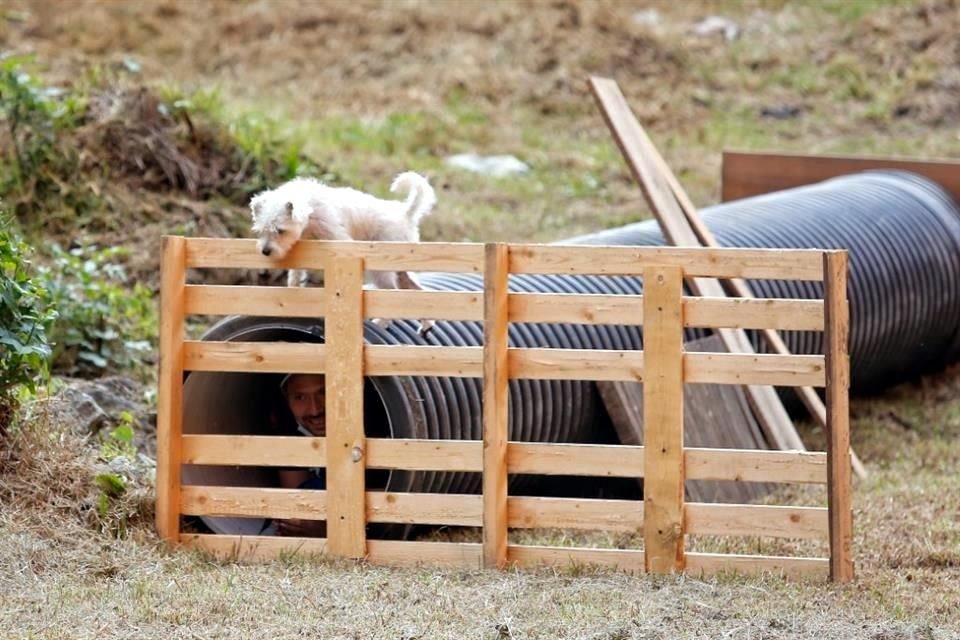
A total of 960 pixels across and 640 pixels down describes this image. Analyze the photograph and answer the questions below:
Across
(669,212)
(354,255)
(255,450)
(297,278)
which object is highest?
(354,255)

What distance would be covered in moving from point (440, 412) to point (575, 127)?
9728 millimetres

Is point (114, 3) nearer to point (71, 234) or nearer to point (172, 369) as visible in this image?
point (71, 234)

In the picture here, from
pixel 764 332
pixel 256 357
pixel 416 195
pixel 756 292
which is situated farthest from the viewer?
pixel 756 292

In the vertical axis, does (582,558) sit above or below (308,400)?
below

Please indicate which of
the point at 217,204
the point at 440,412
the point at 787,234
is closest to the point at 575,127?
Result: the point at 217,204

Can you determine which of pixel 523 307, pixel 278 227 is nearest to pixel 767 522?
pixel 523 307

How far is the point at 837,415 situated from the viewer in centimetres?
616

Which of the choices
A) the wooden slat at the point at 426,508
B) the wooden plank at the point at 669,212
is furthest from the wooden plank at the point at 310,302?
the wooden plank at the point at 669,212

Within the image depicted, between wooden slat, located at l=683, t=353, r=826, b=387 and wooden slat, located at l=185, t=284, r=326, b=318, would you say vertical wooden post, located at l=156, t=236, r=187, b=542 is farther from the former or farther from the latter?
wooden slat, located at l=683, t=353, r=826, b=387

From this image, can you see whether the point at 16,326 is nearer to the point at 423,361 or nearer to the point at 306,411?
the point at 306,411

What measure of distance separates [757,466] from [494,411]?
1098mm

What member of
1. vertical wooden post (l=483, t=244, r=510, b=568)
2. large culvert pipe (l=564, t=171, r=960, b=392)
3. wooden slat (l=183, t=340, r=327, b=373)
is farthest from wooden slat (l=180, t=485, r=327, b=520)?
large culvert pipe (l=564, t=171, r=960, b=392)

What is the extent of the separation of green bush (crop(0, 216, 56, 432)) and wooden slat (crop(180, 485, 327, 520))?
862 mm

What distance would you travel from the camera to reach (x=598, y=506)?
6.39 metres
